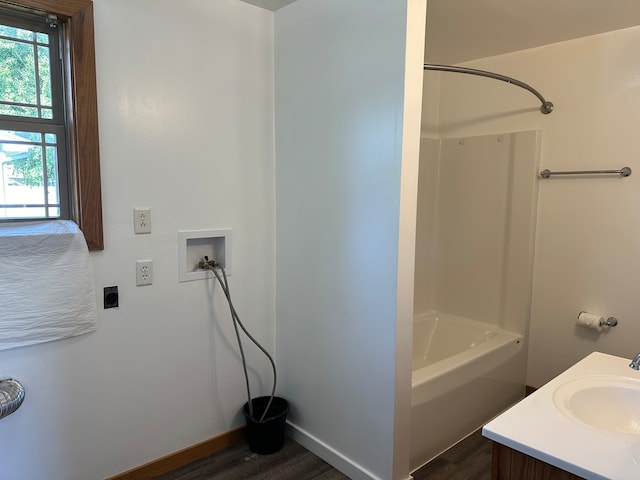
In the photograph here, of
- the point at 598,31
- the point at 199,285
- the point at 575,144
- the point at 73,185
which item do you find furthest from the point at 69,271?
the point at 598,31

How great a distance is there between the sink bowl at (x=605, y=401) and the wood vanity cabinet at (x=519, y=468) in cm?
25

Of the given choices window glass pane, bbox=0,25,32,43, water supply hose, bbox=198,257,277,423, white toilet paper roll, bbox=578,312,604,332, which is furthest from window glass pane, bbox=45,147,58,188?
white toilet paper roll, bbox=578,312,604,332

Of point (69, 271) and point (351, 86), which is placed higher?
point (351, 86)

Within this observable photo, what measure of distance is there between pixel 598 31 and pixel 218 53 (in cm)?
217

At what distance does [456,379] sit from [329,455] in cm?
79

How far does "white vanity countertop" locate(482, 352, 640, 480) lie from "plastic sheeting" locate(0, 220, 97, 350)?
5.35ft

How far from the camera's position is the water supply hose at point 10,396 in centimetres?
158

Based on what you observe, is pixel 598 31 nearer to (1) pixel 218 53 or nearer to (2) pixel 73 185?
(1) pixel 218 53

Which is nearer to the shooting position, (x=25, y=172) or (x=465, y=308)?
(x=25, y=172)

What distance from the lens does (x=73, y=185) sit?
1.84 metres

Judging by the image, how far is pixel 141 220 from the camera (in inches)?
78.1

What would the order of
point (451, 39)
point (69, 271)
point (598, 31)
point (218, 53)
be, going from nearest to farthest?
point (69, 271) < point (218, 53) < point (598, 31) < point (451, 39)

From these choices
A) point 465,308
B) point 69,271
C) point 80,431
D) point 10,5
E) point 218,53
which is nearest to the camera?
point 10,5

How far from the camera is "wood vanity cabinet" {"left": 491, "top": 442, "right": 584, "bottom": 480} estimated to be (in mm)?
989
